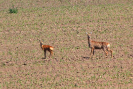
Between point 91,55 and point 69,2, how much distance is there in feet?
63.5

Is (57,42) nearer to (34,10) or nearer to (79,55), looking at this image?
(79,55)

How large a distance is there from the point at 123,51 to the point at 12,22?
42.6 feet

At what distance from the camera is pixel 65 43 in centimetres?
2567

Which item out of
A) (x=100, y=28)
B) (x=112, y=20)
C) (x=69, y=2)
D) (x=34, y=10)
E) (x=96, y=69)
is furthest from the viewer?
(x=69, y=2)

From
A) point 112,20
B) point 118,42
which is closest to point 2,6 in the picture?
point 112,20

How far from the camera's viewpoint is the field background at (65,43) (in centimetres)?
1816

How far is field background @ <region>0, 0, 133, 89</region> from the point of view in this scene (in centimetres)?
1816

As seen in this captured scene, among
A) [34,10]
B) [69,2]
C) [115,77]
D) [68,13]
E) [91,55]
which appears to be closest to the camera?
[115,77]

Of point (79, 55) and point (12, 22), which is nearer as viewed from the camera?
point (79, 55)

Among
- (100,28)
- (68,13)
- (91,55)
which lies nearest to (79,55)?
(91,55)

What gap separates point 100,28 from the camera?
29438 millimetres

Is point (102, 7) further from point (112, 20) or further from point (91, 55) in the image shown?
point (91, 55)

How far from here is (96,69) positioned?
766 inches

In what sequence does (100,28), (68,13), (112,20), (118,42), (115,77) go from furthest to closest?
(68,13) < (112,20) < (100,28) < (118,42) < (115,77)
